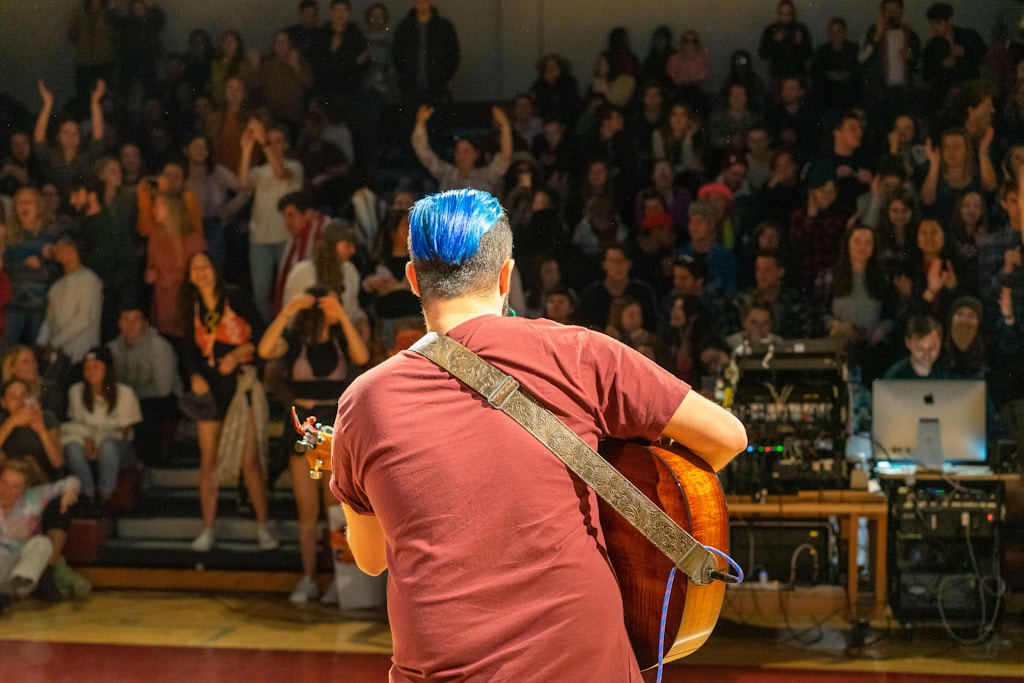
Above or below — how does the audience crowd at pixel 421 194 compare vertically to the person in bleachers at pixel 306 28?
below

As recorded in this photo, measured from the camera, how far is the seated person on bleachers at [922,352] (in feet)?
22.2

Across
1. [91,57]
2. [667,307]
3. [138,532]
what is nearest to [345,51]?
[91,57]

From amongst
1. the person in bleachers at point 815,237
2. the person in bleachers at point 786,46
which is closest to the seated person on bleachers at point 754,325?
the person in bleachers at point 815,237

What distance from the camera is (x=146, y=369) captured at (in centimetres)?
788

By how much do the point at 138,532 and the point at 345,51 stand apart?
3.75 metres

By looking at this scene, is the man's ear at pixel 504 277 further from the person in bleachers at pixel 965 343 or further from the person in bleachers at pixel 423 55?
the person in bleachers at pixel 423 55

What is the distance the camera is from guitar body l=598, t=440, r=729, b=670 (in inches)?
71.2

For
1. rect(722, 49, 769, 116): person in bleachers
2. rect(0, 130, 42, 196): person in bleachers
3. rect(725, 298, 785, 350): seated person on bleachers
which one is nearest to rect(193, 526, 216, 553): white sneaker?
rect(0, 130, 42, 196): person in bleachers

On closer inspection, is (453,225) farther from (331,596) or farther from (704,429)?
(331,596)

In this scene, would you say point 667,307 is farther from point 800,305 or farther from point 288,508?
point 288,508

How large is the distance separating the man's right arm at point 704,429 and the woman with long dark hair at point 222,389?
593cm

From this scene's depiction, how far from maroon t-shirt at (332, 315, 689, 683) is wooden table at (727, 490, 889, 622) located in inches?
171

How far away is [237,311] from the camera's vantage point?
25.5ft

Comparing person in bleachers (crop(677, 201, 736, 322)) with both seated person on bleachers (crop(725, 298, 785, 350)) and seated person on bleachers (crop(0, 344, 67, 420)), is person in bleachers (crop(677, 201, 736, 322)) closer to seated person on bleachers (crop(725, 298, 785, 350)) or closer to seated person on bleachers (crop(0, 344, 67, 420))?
seated person on bleachers (crop(725, 298, 785, 350))
